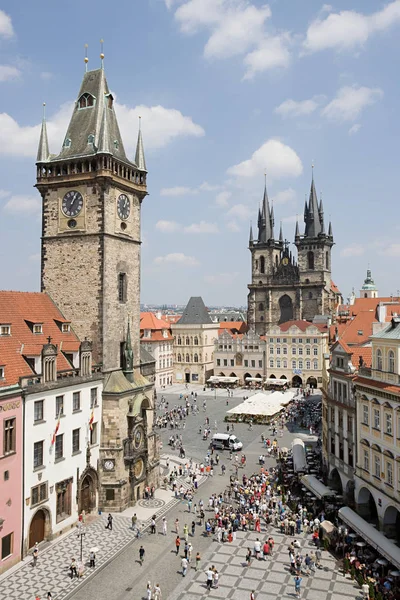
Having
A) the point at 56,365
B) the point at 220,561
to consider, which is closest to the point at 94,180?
the point at 56,365

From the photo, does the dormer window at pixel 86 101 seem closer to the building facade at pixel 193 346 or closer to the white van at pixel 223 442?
the white van at pixel 223 442

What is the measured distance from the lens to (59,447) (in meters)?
32.7

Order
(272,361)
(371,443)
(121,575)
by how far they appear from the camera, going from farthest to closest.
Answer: (272,361) < (371,443) < (121,575)

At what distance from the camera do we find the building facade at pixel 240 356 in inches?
4107

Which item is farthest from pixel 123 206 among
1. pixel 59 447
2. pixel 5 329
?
pixel 59 447

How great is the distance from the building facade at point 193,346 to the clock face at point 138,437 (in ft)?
227

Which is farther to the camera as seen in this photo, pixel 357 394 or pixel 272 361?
pixel 272 361

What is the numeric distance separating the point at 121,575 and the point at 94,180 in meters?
25.4

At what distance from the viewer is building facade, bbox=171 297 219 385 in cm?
10875

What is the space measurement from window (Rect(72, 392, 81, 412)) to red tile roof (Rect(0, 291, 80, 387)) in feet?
6.17

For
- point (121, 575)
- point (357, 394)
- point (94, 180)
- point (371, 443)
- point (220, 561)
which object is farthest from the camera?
point (94, 180)

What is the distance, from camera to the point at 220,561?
2952cm

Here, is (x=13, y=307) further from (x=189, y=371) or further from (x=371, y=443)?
(x=189, y=371)

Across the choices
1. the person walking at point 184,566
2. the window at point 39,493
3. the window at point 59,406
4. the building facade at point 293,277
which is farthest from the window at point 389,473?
the building facade at point 293,277
